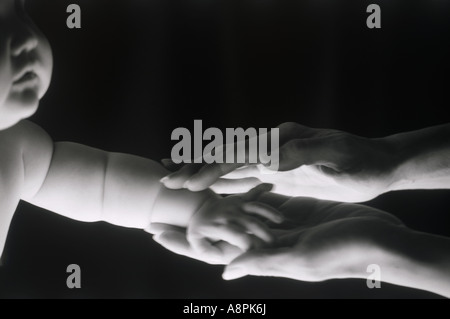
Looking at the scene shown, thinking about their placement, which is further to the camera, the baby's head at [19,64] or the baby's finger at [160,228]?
the baby's finger at [160,228]

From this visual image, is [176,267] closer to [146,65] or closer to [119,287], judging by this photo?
[119,287]

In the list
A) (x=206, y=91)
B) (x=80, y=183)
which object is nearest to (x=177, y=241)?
(x=80, y=183)

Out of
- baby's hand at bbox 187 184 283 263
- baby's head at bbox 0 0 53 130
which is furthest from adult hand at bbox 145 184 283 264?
baby's head at bbox 0 0 53 130

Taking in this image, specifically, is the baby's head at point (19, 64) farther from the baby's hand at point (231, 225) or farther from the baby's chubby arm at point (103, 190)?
Answer: the baby's hand at point (231, 225)

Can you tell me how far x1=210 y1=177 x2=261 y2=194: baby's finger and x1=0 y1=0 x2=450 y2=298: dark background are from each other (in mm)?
145

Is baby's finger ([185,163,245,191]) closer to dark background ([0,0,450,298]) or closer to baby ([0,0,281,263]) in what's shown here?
baby ([0,0,281,263])

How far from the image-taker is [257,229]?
68 cm

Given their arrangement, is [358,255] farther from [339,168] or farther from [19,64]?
[19,64]

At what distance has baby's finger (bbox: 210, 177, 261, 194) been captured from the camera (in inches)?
29.1

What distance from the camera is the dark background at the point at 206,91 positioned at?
31.7 inches

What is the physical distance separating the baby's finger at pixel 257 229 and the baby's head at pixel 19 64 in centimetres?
30

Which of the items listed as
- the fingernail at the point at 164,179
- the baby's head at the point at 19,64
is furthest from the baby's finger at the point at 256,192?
the baby's head at the point at 19,64

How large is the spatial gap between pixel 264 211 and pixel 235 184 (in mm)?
76

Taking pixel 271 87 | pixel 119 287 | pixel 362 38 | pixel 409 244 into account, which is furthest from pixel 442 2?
pixel 119 287
